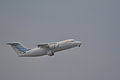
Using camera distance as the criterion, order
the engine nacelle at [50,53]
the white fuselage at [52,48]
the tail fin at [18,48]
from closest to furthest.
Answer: the engine nacelle at [50,53]
the white fuselage at [52,48]
the tail fin at [18,48]

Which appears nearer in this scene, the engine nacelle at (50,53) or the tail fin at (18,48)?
the engine nacelle at (50,53)

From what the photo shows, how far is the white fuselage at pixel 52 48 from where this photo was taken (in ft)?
303

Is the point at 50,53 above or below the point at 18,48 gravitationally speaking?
below

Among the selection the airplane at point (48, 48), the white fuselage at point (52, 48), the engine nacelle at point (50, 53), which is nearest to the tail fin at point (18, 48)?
the airplane at point (48, 48)

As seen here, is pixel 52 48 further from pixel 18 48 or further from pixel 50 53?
pixel 18 48

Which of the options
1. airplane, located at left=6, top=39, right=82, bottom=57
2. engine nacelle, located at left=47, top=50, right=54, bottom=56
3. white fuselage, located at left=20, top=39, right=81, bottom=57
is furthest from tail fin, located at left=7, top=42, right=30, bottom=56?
engine nacelle, located at left=47, top=50, right=54, bottom=56

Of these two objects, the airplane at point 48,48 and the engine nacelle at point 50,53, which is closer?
the engine nacelle at point 50,53

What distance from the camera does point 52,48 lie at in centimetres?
9350

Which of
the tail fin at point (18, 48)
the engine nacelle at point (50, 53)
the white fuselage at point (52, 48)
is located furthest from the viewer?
the tail fin at point (18, 48)

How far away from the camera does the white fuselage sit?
303ft

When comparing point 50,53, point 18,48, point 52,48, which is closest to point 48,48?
point 52,48

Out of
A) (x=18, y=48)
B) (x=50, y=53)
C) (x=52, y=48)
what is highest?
(x=52, y=48)

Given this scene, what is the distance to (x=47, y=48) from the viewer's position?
306 ft

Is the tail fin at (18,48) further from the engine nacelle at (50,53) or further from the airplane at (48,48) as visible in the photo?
the engine nacelle at (50,53)
